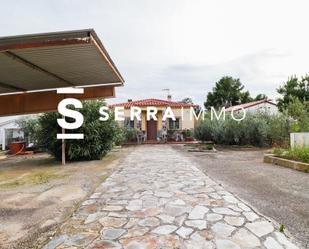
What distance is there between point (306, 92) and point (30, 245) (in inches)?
1266

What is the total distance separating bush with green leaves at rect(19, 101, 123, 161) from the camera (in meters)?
11.1

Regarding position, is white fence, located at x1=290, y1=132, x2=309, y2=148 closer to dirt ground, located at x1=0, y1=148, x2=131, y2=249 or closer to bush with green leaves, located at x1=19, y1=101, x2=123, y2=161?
bush with green leaves, located at x1=19, y1=101, x2=123, y2=161

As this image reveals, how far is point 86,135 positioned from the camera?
11.1m

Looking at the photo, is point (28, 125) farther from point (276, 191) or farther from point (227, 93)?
point (227, 93)

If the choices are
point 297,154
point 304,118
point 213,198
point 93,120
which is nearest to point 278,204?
point 213,198

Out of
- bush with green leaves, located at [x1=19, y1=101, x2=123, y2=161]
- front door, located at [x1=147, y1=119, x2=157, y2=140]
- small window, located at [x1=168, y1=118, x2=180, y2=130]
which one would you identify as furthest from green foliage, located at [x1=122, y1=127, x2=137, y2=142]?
bush with green leaves, located at [x1=19, y1=101, x2=123, y2=161]

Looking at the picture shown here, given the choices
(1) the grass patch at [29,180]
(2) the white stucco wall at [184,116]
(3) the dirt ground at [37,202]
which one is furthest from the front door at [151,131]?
(1) the grass patch at [29,180]

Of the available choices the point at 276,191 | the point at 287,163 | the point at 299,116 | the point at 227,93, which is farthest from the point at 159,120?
the point at 227,93

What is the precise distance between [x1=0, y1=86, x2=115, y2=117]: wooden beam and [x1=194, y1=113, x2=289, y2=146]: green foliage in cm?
933

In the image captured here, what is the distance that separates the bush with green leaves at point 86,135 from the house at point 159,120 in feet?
42.8

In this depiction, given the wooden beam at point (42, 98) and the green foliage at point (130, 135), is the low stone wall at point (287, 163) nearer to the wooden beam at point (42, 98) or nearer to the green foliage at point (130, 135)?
the wooden beam at point (42, 98)

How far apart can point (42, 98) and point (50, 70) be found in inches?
141

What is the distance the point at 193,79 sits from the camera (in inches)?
1468

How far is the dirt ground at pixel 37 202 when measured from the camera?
11.6ft
